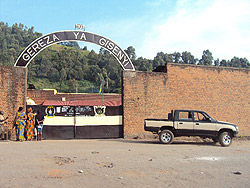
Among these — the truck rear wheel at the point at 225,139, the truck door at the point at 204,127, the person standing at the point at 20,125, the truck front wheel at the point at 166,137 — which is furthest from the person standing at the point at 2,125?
the truck rear wheel at the point at 225,139

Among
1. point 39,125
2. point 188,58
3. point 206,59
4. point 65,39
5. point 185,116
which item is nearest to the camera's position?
point 185,116

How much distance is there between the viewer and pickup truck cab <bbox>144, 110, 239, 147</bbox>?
1229 centimetres

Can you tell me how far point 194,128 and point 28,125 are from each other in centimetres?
857

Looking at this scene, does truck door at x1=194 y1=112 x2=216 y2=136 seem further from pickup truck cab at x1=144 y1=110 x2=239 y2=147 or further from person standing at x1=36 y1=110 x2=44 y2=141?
person standing at x1=36 y1=110 x2=44 y2=141

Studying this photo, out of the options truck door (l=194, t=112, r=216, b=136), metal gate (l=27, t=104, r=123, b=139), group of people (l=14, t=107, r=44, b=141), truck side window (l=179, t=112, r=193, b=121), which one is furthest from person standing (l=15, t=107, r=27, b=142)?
truck door (l=194, t=112, r=216, b=136)

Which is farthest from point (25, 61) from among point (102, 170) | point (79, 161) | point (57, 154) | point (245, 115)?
point (245, 115)

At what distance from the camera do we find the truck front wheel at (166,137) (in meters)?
12.4

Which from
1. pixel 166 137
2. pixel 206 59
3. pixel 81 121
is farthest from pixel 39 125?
pixel 206 59

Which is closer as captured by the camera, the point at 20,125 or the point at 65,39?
the point at 20,125

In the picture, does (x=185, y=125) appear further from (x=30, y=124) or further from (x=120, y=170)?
(x=30, y=124)

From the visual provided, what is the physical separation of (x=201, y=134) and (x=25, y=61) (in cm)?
1064

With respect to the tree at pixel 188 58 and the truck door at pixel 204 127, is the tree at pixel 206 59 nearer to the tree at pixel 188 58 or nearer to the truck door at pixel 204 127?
the tree at pixel 188 58

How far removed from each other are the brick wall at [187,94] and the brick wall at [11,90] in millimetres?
5964

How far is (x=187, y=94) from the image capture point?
16141mm
